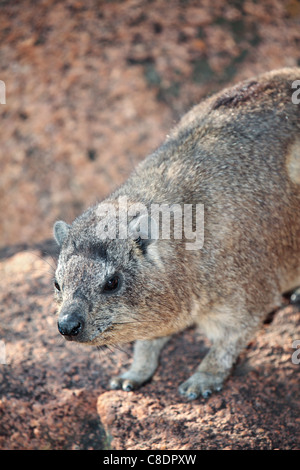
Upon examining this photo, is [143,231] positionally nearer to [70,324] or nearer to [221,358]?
[70,324]

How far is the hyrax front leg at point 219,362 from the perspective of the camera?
529 centimetres

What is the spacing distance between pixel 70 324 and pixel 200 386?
1711 mm

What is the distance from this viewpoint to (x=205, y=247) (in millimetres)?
5078

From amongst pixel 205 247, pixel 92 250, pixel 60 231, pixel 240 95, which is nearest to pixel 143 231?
pixel 92 250

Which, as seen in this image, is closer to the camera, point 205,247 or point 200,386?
point 205,247

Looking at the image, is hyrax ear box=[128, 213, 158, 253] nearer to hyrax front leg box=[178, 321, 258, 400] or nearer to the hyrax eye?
the hyrax eye

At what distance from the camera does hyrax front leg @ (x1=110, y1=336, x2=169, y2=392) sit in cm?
556

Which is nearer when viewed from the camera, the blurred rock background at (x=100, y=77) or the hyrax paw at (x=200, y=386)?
the hyrax paw at (x=200, y=386)

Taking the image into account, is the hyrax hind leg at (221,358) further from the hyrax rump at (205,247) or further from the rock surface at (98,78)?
the rock surface at (98,78)

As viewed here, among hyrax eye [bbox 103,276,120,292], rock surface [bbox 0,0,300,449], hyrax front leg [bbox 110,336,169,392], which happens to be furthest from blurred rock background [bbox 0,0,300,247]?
hyrax eye [bbox 103,276,120,292]

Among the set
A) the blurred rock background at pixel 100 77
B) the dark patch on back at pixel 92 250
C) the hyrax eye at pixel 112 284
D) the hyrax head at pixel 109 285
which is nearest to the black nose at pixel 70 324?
the hyrax head at pixel 109 285

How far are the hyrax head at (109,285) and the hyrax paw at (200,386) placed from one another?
75cm

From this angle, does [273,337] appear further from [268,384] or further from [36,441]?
[36,441]

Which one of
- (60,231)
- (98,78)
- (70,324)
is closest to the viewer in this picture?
(70,324)
